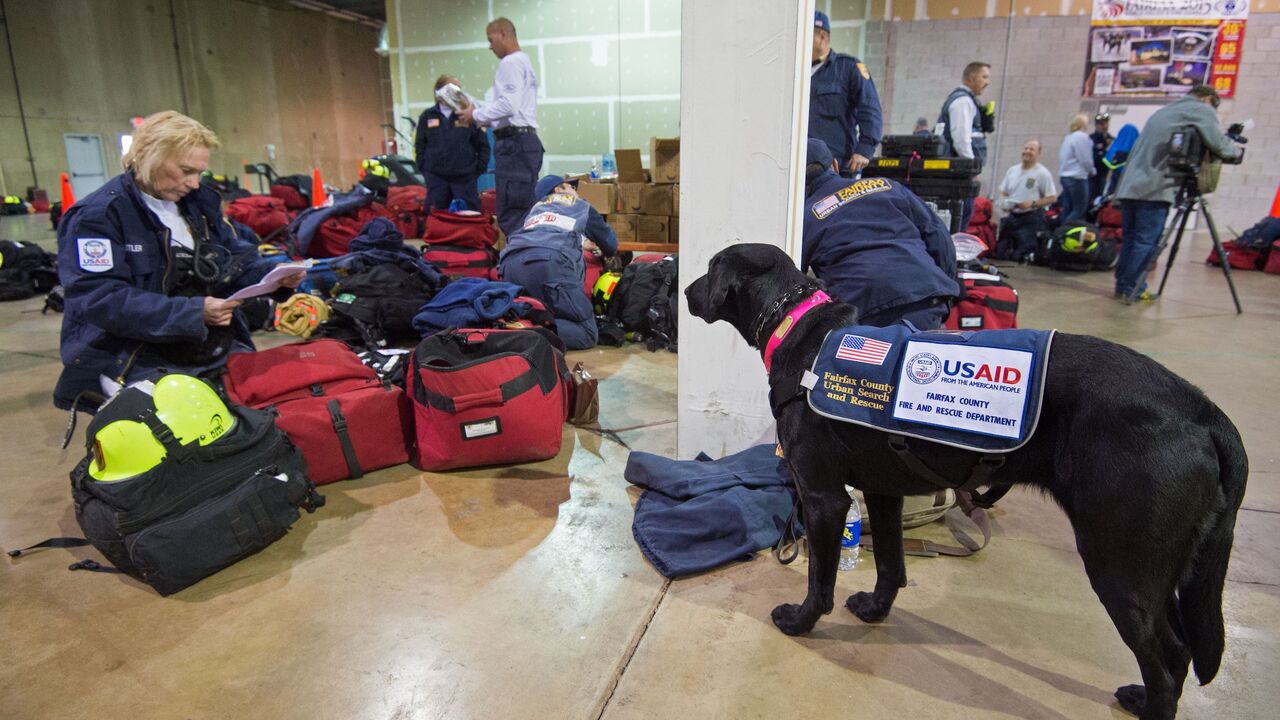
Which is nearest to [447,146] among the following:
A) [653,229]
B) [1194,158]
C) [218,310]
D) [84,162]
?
[653,229]

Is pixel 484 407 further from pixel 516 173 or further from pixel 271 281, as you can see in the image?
pixel 516 173

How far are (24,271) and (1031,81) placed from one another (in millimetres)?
11956

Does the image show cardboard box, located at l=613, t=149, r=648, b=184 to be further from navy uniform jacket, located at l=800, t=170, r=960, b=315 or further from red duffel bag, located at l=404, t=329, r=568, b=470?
red duffel bag, located at l=404, t=329, r=568, b=470

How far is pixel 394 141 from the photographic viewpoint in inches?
483

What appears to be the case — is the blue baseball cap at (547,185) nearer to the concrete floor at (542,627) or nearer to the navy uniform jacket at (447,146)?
the navy uniform jacket at (447,146)

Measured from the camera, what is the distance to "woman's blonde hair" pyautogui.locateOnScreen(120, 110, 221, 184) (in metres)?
2.42

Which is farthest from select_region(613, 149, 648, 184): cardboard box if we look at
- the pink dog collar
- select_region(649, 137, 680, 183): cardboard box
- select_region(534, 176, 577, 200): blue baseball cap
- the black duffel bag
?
the pink dog collar

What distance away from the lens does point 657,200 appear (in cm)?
686

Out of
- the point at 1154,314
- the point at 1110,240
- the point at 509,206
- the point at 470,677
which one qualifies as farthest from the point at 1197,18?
the point at 470,677

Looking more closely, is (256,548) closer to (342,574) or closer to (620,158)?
(342,574)

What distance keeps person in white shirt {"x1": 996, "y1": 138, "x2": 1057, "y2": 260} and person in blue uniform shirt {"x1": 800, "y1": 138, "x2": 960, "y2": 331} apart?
241 inches

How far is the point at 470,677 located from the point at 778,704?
74 centimetres

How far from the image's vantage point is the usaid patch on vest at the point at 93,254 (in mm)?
2322

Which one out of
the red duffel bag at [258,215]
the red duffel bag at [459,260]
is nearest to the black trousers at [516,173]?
the red duffel bag at [459,260]
